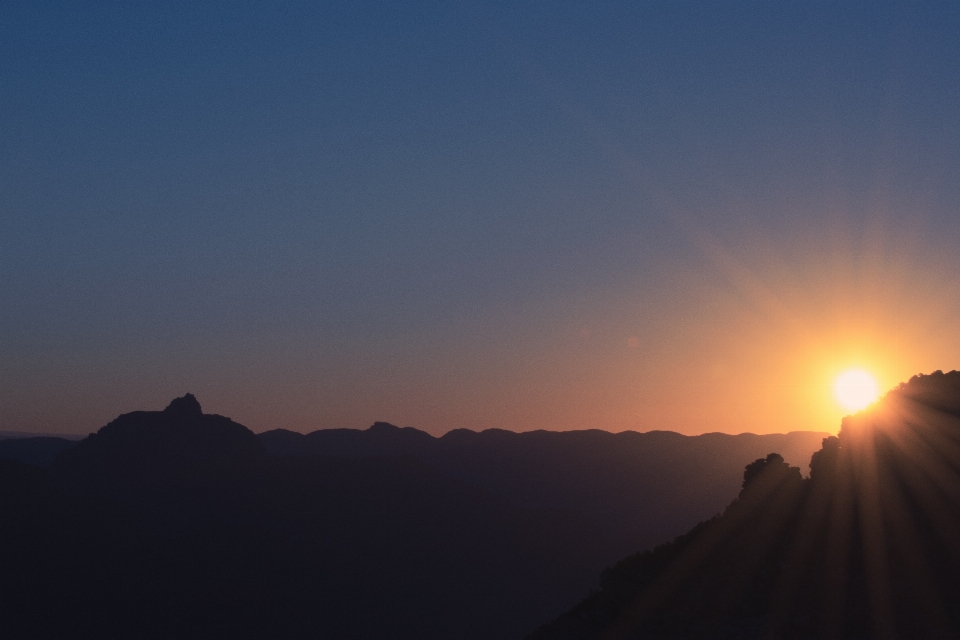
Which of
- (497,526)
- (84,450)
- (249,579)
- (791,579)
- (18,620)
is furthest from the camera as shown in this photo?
(84,450)

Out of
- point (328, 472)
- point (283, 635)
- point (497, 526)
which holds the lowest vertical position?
point (283, 635)

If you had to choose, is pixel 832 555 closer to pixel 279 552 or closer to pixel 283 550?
pixel 279 552

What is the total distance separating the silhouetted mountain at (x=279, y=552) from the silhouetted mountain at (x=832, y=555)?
99164mm

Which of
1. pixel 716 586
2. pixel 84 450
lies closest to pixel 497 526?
pixel 84 450

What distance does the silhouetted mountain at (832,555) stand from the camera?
22.4m

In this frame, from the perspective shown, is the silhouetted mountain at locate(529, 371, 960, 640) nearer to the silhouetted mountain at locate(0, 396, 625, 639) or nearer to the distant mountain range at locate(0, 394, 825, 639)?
the distant mountain range at locate(0, 394, 825, 639)

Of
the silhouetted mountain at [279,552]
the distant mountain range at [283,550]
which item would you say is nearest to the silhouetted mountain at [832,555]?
the distant mountain range at [283,550]

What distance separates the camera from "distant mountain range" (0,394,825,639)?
402 ft

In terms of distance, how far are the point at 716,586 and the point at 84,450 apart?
628 feet

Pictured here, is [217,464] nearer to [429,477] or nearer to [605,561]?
[429,477]

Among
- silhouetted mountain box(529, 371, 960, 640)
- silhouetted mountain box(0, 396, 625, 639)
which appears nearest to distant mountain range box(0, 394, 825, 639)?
silhouetted mountain box(0, 396, 625, 639)

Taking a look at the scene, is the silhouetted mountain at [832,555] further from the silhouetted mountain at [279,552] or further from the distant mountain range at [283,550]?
the silhouetted mountain at [279,552]

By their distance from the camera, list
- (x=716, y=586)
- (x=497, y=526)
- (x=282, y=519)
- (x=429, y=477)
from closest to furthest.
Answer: (x=716, y=586)
(x=282, y=519)
(x=497, y=526)
(x=429, y=477)

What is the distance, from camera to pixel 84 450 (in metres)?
189
